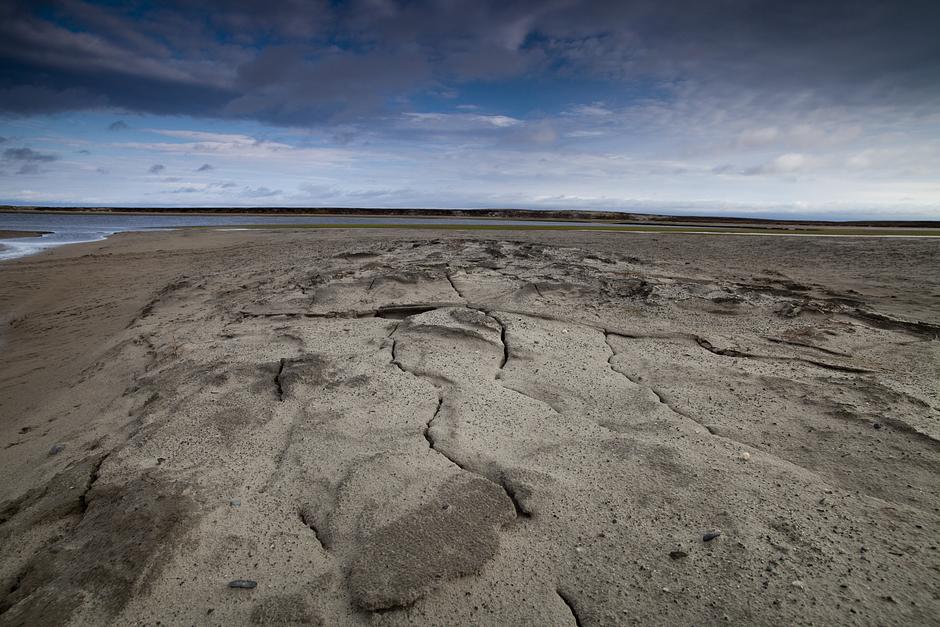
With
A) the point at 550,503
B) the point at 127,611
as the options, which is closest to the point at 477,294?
the point at 550,503

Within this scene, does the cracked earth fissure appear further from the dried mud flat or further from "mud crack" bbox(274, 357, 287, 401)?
"mud crack" bbox(274, 357, 287, 401)

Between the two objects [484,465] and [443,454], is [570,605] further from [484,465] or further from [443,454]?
[443,454]

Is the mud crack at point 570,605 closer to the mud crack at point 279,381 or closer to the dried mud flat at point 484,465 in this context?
the dried mud flat at point 484,465

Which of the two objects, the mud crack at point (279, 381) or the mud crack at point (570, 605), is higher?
the mud crack at point (279, 381)

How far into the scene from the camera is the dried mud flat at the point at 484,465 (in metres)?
1.79

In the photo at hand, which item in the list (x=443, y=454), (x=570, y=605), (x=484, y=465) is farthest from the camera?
(x=443, y=454)

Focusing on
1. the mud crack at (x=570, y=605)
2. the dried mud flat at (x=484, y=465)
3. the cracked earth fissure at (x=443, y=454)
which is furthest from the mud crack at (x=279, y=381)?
the mud crack at (x=570, y=605)

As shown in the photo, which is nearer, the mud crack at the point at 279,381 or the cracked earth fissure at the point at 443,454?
the cracked earth fissure at the point at 443,454

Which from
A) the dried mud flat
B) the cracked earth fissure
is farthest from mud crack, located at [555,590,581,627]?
the cracked earth fissure

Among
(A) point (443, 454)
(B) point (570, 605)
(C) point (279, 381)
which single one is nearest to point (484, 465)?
(A) point (443, 454)

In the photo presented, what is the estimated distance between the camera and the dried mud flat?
1.79 meters

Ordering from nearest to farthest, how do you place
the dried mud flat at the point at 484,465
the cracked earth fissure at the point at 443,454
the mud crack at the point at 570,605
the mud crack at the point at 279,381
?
the mud crack at the point at 570,605
the dried mud flat at the point at 484,465
the cracked earth fissure at the point at 443,454
the mud crack at the point at 279,381

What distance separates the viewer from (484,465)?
2.54 m

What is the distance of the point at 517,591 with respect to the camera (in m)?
1.81
